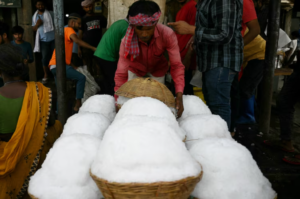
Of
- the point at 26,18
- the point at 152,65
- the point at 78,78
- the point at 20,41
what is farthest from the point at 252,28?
the point at 26,18

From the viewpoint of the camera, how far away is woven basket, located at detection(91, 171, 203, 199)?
99 cm

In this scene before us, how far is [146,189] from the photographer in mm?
998

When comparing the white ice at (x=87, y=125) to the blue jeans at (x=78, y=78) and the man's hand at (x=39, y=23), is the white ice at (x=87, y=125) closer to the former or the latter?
the blue jeans at (x=78, y=78)

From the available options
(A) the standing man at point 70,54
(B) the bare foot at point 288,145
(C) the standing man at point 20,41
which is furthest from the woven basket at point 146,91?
(C) the standing man at point 20,41

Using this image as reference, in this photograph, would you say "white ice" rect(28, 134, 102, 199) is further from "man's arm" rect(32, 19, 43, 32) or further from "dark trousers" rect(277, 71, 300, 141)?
"man's arm" rect(32, 19, 43, 32)

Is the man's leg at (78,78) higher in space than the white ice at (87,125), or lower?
lower

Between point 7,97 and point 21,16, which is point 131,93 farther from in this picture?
point 21,16

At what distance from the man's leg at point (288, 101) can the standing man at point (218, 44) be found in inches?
38.7

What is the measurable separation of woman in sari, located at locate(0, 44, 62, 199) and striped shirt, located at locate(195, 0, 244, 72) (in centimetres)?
150

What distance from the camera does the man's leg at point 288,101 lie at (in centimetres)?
292

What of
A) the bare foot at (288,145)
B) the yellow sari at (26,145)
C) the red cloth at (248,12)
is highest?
the red cloth at (248,12)

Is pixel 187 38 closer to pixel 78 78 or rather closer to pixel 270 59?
pixel 270 59

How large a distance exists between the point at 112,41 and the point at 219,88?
1536mm

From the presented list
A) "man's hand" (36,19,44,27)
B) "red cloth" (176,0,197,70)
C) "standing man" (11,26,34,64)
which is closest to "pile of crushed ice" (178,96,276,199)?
"red cloth" (176,0,197,70)
